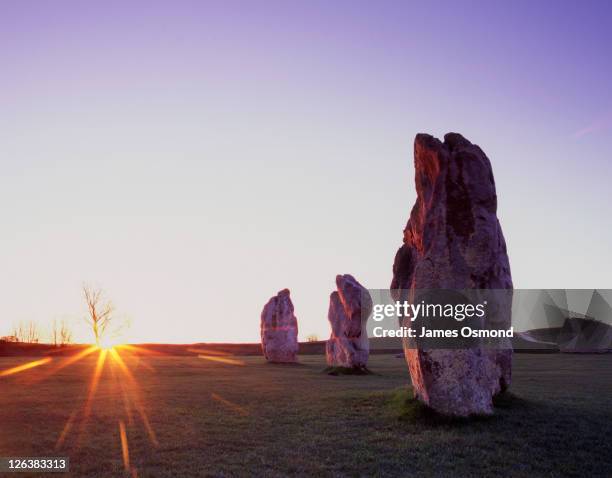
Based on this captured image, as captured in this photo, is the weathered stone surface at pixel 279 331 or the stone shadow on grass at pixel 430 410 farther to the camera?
the weathered stone surface at pixel 279 331

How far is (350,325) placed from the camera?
108ft

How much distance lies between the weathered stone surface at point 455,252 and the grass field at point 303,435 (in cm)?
78

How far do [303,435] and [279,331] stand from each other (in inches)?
1223

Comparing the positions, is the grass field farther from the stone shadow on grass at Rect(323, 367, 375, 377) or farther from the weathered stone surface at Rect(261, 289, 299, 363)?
the weathered stone surface at Rect(261, 289, 299, 363)

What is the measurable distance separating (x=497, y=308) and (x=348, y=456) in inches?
282

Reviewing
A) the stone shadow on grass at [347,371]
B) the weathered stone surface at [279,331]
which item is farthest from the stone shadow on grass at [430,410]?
the weathered stone surface at [279,331]

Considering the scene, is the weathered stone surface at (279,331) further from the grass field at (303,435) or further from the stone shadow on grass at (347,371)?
the grass field at (303,435)

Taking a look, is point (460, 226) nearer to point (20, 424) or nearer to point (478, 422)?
point (478, 422)

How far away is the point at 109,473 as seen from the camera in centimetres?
956

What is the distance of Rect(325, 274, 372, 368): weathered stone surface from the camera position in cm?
3247

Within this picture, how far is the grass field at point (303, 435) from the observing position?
9.92m

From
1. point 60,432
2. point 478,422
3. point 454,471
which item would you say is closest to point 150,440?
point 60,432

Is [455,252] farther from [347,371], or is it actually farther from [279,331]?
[279,331]

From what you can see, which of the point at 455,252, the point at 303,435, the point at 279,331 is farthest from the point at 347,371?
the point at 303,435
